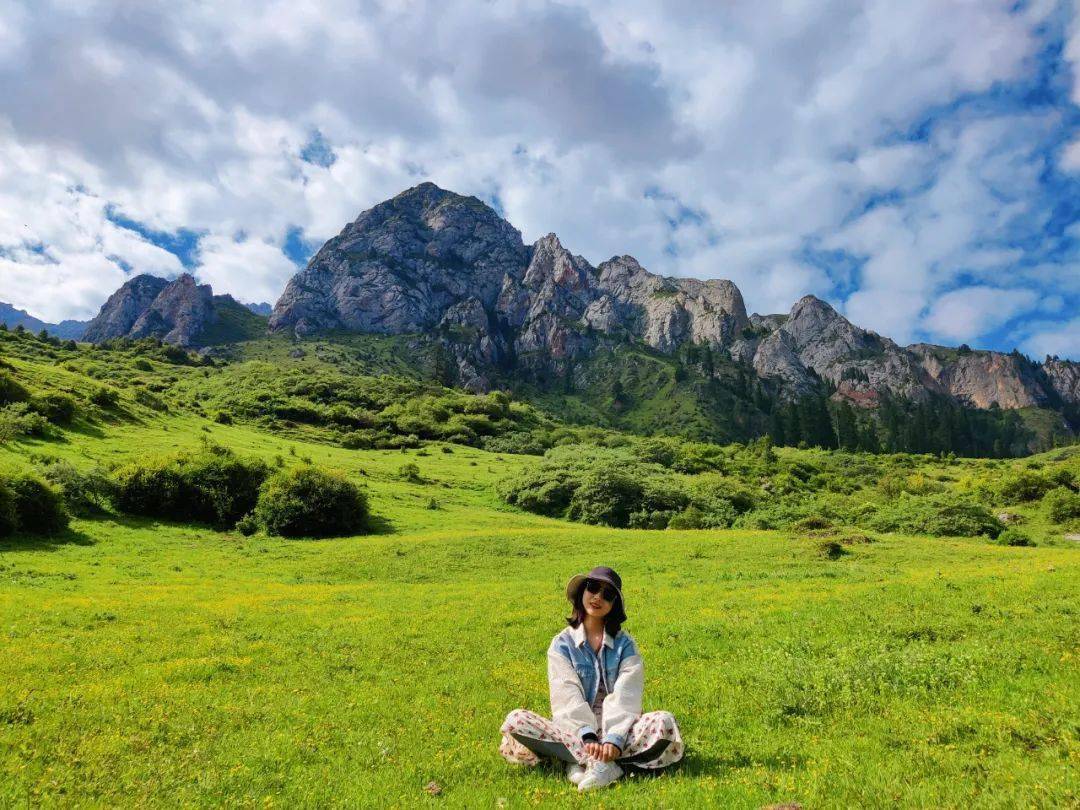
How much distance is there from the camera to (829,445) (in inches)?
7653

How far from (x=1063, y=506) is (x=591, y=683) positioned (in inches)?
2719

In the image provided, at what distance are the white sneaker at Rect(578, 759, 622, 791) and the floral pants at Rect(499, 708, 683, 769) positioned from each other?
21 cm

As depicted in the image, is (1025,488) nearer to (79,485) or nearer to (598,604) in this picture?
(598,604)

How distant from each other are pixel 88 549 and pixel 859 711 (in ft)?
150

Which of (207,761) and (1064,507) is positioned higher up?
(1064,507)

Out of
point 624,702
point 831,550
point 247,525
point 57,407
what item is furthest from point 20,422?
point 831,550

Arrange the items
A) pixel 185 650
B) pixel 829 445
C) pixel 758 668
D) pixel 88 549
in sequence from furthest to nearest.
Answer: pixel 829 445, pixel 88 549, pixel 185 650, pixel 758 668

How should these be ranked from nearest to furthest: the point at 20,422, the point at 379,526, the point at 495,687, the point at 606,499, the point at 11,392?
the point at 495,687 → the point at 379,526 → the point at 20,422 → the point at 11,392 → the point at 606,499

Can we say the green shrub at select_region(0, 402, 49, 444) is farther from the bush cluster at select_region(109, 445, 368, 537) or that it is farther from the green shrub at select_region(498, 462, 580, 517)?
the green shrub at select_region(498, 462, 580, 517)

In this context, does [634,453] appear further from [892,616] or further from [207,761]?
[207,761]

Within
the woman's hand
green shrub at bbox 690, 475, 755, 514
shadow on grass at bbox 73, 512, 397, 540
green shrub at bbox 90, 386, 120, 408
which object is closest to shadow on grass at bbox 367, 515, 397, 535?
shadow on grass at bbox 73, 512, 397, 540

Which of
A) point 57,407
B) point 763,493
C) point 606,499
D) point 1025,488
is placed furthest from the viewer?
point 763,493

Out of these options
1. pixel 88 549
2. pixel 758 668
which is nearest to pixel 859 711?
pixel 758 668

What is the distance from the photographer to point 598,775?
26.6 ft
